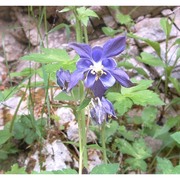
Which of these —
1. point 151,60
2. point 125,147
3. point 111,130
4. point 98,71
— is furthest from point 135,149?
point 98,71

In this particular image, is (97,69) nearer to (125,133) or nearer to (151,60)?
(125,133)

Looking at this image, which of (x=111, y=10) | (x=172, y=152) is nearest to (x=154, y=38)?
(x=111, y=10)

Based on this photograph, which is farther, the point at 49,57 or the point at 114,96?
the point at 114,96

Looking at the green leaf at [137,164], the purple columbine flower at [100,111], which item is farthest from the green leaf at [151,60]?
the purple columbine flower at [100,111]

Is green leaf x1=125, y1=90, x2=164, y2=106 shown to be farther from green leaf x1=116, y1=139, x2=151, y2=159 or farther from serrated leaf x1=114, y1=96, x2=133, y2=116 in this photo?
green leaf x1=116, y1=139, x2=151, y2=159

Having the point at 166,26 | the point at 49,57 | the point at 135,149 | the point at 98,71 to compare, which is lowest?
the point at 135,149

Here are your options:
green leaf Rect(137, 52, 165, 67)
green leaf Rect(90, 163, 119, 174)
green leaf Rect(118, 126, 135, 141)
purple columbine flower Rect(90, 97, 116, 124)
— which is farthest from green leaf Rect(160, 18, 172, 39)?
green leaf Rect(90, 163, 119, 174)
